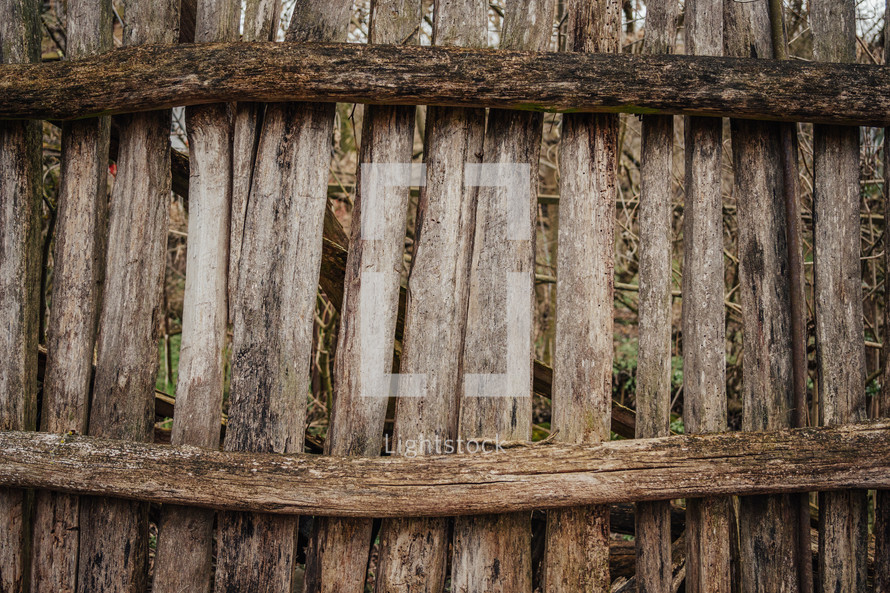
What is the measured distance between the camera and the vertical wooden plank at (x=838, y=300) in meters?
2.05

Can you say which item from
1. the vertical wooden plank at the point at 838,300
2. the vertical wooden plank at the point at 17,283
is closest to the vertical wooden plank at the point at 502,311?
the vertical wooden plank at the point at 838,300

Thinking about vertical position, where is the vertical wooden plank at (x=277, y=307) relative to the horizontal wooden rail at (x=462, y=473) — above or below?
above

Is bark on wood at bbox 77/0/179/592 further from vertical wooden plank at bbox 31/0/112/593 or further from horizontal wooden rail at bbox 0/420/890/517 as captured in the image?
horizontal wooden rail at bbox 0/420/890/517

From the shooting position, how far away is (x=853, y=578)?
6.72ft

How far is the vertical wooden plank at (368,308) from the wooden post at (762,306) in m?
1.19

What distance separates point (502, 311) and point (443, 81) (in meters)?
0.78

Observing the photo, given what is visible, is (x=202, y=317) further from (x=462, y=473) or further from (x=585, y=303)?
(x=585, y=303)

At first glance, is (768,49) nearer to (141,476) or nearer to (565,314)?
(565,314)

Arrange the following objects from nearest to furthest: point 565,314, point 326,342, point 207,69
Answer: point 207,69
point 565,314
point 326,342

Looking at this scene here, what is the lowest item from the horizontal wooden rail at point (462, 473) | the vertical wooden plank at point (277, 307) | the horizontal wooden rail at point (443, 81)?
the horizontal wooden rail at point (462, 473)

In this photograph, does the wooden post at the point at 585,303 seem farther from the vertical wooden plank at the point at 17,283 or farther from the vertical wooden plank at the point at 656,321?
the vertical wooden plank at the point at 17,283

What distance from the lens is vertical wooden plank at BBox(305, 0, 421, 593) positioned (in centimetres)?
198

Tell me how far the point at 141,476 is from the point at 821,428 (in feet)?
7.31

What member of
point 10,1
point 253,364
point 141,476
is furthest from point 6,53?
point 141,476
